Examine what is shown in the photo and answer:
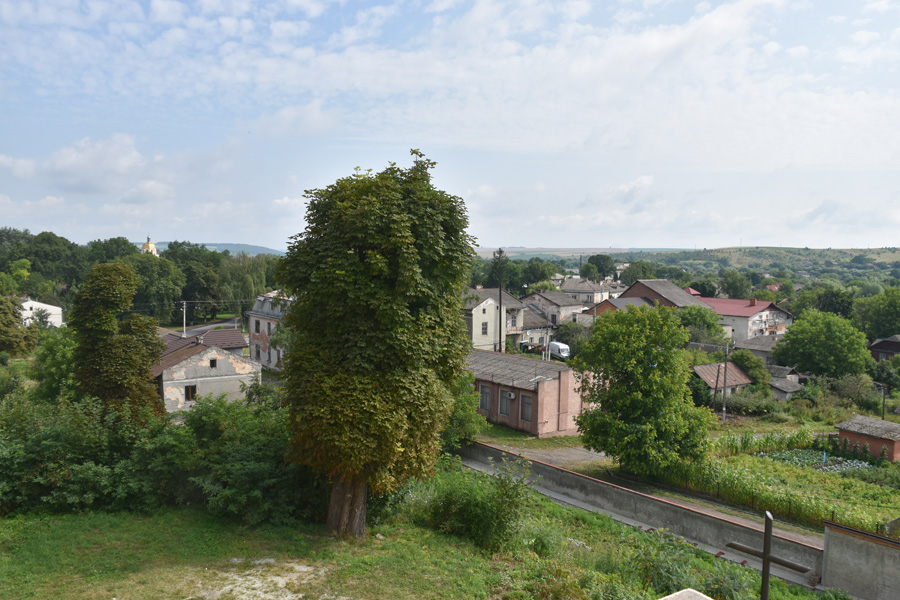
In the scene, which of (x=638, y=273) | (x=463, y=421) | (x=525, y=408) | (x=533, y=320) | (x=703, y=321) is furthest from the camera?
(x=638, y=273)

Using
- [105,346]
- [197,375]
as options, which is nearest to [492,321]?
[197,375]

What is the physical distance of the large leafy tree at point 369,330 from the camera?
9984 mm

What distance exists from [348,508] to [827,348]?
46308mm

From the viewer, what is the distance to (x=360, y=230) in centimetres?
1045

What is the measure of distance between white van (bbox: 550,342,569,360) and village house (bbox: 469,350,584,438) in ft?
72.6

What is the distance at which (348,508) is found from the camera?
35.6 ft

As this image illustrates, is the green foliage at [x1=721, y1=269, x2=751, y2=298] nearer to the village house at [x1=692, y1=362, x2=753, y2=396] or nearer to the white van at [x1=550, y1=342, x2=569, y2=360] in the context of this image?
the white van at [x1=550, y1=342, x2=569, y2=360]

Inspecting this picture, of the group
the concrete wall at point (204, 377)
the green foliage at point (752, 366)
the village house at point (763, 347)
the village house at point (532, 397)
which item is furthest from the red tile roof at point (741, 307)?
the concrete wall at point (204, 377)

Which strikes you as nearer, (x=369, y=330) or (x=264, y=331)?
(x=369, y=330)

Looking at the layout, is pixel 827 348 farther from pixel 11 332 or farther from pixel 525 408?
pixel 11 332

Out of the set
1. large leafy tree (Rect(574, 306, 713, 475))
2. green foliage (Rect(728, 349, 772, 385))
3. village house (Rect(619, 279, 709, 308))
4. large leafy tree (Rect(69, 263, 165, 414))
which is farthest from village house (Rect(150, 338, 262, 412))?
village house (Rect(619, 279, 709, 308))

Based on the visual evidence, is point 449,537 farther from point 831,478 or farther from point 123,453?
point 831,478

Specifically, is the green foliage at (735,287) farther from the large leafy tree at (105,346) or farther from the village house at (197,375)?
the large leafy tree at (105,346)

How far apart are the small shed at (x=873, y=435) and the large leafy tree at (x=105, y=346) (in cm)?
2992
